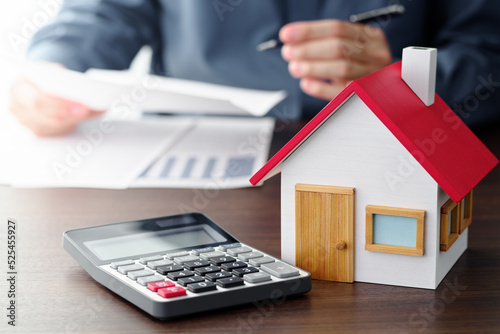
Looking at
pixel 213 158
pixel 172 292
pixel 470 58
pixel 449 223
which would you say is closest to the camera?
pixel 172 292

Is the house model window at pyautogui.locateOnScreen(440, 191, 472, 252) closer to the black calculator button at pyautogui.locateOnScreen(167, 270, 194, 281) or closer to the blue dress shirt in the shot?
the black calculator button at pyautogui.locateOnScreen(167, 270, 194, 281)

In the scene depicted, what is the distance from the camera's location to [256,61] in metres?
1.52

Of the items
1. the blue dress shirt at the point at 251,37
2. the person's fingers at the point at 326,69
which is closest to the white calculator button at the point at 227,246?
the person's fingers at the point at 326,69

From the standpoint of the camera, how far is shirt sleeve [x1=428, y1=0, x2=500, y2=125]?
137cm

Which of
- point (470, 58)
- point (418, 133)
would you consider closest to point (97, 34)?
point (470, 58)

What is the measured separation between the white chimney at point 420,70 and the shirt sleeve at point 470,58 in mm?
755

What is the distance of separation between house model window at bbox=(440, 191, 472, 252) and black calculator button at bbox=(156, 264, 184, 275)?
0.23 metres

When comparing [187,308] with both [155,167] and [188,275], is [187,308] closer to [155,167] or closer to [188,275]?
[188,275]

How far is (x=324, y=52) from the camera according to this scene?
1.22 meters

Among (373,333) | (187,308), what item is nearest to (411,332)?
(373,333)

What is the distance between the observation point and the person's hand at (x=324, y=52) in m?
1.20

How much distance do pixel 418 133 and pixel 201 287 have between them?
23 cm

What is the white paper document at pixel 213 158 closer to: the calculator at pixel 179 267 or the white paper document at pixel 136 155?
the white paper document at pixel 136 155

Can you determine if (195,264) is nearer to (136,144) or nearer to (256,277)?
(256,277)
